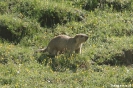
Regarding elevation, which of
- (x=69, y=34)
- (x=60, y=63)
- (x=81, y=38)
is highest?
(x=81, y=38)

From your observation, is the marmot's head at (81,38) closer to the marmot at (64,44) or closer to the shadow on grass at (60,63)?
the marmot at (64,44)

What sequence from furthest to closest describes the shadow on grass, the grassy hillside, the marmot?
the marmot, the shadow on grass, the grassy hillside

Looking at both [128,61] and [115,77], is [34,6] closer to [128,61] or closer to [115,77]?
[128,61]

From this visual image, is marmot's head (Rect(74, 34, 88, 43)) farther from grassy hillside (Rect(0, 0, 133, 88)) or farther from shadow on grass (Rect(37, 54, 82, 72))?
shadow on grass (Rect(37, 54, 82, 72))

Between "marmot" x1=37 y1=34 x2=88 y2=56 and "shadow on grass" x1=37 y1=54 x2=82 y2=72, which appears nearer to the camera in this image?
"shadow on grass" x1=37 y1=54 x2=82 y2=72

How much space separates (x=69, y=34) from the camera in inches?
480

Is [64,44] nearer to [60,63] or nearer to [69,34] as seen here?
[60,63]

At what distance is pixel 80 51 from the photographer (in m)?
11.0

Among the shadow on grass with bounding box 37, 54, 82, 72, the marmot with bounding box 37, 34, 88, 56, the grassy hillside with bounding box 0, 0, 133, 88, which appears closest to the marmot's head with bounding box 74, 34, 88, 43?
the marmot with bounding box 37, 34, 88, 56

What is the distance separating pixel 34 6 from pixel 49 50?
2.13m

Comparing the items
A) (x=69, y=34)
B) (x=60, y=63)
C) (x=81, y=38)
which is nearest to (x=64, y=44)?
(x=81, y=38)

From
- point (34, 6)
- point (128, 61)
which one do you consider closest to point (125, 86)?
point (128, 61)

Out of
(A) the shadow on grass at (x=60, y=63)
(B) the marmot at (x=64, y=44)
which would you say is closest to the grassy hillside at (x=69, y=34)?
(A) the shadow on grass at (x=60, y=63)

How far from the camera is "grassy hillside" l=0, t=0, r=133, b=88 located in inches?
372
